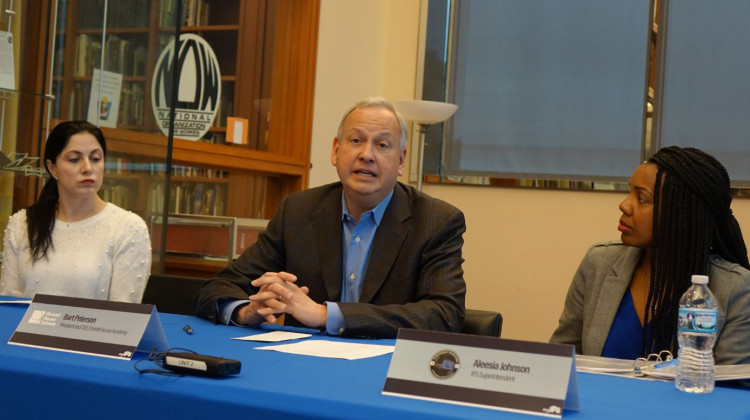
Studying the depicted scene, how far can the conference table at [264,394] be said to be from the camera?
4.23 ft

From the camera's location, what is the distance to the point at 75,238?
3.09 meters

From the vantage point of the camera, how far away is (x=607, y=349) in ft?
7.87

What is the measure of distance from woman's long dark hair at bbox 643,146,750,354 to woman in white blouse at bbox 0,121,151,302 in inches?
68.0

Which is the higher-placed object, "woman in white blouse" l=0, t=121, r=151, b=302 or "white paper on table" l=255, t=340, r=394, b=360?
"woman in white blouse" l=0, t=121, r=151, b=302

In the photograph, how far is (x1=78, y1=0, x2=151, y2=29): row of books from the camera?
3.56m

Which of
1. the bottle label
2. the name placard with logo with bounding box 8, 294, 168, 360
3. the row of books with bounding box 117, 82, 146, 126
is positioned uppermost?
the row of books with bounding box 117, 82, 146, 126

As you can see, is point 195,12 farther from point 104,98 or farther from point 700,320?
point 700,320

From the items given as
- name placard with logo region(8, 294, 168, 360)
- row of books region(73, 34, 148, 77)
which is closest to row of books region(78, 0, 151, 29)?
row of books region(73, 34, 148, 77)

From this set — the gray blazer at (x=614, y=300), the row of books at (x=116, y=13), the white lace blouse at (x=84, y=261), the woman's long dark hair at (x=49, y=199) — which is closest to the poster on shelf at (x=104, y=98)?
the row of books at (x=116, y=13)

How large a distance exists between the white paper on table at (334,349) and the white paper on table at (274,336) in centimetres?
7

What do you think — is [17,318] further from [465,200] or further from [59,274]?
[465,200]

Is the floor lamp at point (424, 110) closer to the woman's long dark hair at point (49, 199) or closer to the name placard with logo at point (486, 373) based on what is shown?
the woman's long dark hair at point (49, 199)

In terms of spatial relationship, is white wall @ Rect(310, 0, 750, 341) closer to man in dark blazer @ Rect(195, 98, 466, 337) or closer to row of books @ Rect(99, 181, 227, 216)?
row of books @ Rect(99, 181, 227, 216)

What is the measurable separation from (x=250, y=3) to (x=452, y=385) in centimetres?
470
